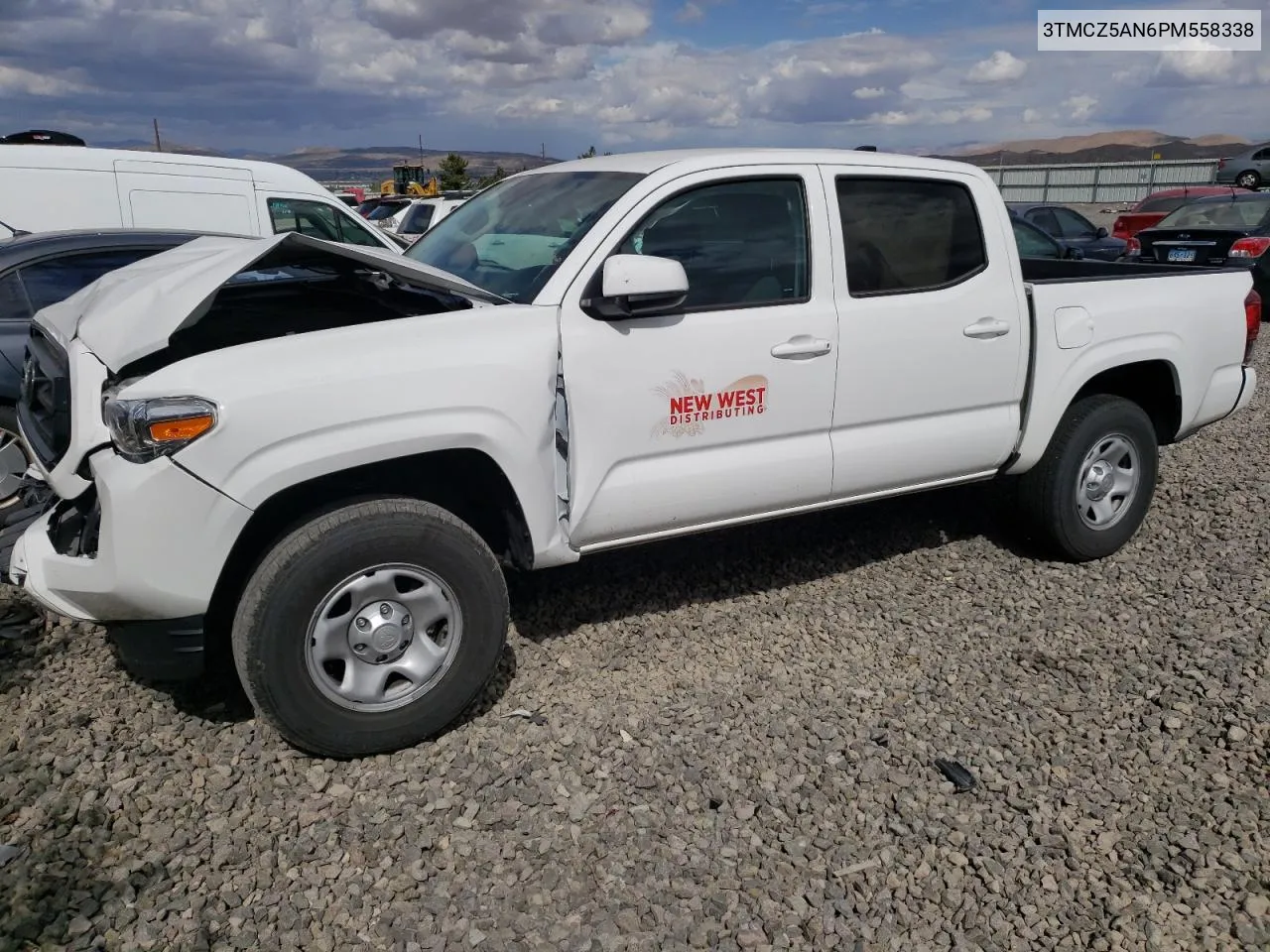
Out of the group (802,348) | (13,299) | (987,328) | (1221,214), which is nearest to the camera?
(802,348)

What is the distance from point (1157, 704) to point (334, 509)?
9.75 feet

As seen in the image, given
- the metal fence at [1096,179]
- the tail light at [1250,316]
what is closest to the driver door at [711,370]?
the tail light at [1250,316]

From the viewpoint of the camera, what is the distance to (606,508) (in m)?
3.40

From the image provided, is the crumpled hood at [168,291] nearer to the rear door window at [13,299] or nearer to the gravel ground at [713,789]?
the gravel ground at [713,789]

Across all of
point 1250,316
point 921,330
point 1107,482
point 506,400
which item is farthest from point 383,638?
point 1250,316

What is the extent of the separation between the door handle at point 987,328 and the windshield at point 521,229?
5.12 ft

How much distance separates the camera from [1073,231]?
14664mm

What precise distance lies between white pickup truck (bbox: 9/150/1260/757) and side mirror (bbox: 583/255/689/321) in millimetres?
Answer: 13

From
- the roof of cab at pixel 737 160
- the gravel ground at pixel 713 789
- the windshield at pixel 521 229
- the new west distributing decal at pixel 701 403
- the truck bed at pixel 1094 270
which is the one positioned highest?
the roof of cab at pixel 737 160

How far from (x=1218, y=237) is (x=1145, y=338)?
9.30 meters

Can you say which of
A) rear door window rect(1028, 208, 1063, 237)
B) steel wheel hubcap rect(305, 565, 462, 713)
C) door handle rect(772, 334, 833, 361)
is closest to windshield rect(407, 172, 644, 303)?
door handle rect(772, 334, 833, 361)

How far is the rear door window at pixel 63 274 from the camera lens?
542cm

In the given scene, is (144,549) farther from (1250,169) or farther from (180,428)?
(1250,169)

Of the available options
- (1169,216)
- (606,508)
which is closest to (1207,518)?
(606,508)
